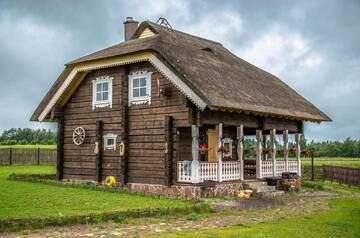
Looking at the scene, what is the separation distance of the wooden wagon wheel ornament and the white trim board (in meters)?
1.95

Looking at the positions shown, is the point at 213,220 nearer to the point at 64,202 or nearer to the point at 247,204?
the point at 247,204

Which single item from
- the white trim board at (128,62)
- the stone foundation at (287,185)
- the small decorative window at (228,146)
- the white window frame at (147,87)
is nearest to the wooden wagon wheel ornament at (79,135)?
the white trim board at (128,62)

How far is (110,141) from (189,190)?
5.83m

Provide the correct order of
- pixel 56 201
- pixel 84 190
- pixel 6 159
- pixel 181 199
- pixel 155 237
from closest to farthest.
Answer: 1. pixel 155 237
2. pixel 56 201
3. pixel 181 199
4. pixel 84 190
5. pixel 6 159

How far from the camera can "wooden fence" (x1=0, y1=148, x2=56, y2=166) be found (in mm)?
42406

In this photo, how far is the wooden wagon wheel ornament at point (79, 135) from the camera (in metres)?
25.1

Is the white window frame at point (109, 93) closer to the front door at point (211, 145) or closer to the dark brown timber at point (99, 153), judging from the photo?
the dark brown timber at point (99, 153)

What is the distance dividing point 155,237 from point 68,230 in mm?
2262

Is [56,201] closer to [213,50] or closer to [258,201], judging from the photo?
[258,201]

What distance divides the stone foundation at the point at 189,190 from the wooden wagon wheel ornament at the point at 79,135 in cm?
456

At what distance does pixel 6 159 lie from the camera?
42.4 meters

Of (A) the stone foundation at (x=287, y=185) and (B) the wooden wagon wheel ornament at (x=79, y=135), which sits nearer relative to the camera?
(A) the stone foundation at (x=287, y=185)

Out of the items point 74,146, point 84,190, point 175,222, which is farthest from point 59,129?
point 175,222

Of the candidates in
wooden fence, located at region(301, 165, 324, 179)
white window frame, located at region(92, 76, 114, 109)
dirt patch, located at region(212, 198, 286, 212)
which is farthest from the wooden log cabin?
wooden fence, located at region(301, 165, 324, 179)
